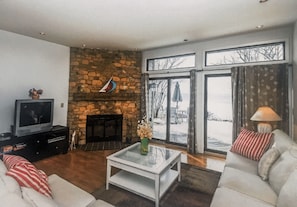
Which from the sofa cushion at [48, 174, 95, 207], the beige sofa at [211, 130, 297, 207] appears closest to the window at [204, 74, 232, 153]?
the beige sofa at [211, 130, 297, 207]

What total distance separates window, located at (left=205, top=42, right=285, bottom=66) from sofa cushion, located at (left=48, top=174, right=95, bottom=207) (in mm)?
3855

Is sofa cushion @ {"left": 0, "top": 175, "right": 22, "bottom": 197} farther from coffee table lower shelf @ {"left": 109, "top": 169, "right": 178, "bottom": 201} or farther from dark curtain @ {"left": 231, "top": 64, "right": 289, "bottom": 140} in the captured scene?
dark curtain @ {"left": 231, "top": 64, "right": 289, "bottom": 140}

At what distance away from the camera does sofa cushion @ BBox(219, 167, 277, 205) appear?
175cm

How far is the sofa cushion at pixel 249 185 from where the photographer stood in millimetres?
1751

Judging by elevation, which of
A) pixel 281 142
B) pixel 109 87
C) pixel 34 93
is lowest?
pixel 281 142

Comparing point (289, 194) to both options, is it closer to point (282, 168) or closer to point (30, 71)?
point (282, 168)

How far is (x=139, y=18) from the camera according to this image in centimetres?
296

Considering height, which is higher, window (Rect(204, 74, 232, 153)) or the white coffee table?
window (Rect(204, 74, 232, 153))

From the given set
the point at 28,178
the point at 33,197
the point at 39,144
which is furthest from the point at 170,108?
the point at 33,197

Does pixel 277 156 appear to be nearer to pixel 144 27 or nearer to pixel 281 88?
pixel 281 88

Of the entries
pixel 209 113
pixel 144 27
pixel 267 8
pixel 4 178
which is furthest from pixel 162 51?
pixel 4 178

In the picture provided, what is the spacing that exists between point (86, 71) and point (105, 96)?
2.88 feet

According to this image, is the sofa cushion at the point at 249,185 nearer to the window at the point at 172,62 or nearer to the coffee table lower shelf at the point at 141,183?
the coffee table lower shelf at the point at 141,183

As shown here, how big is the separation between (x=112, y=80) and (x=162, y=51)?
Answer: 5.54 ft
